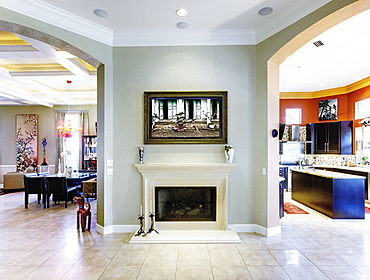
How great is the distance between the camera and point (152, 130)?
4113 mm

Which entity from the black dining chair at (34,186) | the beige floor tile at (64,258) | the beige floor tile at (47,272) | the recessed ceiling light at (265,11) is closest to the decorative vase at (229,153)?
the recessed ceiling light at (265,11)

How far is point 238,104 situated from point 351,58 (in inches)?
131

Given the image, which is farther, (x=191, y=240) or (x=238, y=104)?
(x=238, y=104)

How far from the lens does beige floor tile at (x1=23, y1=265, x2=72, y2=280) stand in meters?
2.67

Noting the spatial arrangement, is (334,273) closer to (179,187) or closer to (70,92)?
(179,187)

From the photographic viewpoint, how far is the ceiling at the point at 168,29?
127 inches

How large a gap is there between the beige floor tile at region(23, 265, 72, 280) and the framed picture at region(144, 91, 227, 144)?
2.14 metres

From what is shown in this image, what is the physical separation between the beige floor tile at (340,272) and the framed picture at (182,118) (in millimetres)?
2318

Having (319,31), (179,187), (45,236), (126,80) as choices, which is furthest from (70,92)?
(319,31)

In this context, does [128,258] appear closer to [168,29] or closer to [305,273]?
[305,273]

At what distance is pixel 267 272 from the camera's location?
275cm

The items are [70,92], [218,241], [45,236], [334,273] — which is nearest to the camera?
[334,273]

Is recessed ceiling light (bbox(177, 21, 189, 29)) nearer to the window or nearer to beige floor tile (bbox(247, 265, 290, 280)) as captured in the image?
beige floor tile (bbox(247, 265, 290, 280))

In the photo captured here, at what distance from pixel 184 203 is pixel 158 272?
1.47 meters
